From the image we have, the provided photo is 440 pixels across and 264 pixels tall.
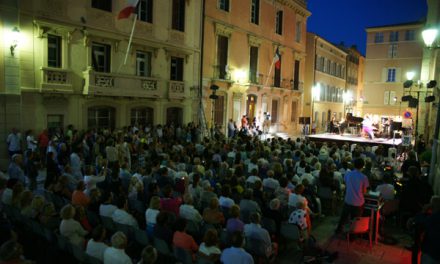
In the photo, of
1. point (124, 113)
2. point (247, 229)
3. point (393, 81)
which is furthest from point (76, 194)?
point (393, 81)

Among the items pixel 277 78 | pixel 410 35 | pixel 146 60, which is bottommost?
pixel 146 60

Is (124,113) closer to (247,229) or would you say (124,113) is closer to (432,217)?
(247,229)

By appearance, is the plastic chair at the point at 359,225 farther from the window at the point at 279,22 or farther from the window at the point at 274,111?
the window at the point at 279,22

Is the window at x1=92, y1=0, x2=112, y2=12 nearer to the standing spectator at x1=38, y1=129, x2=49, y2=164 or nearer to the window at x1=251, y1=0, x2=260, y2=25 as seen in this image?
the standing spectator at x1=38, y1=129, x2=49, y2=164

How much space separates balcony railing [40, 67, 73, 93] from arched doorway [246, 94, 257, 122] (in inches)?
571

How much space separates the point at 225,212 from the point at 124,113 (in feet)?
39.7

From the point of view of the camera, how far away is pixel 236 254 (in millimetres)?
4797

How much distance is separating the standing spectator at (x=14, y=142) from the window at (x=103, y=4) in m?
6.96

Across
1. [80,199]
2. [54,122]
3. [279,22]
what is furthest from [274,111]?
[80,199]

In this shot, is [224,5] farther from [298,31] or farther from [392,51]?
[392,51]

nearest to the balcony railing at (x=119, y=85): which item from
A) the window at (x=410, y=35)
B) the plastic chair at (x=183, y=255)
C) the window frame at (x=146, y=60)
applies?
the window frame at (x=146, y=60)

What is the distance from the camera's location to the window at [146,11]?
1852 cm

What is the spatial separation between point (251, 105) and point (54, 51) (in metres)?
15.6

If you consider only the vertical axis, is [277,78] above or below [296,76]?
below
